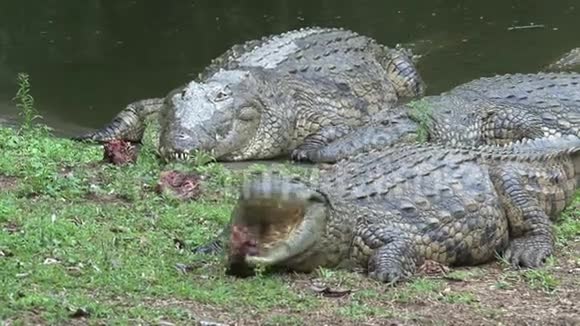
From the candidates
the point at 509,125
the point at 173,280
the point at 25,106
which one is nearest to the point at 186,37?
the point at 25,106

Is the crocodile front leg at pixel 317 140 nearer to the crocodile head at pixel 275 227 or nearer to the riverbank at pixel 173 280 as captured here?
the riverbank at pixel 173 280

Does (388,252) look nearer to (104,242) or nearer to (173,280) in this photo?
(173,280)

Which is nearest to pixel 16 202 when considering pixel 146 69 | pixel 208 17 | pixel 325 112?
pixel 325 112

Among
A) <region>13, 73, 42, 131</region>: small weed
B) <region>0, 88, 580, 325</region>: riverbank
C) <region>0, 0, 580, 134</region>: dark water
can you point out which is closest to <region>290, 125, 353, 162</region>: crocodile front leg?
<region>0, 0, 580, 134</region>: dark water

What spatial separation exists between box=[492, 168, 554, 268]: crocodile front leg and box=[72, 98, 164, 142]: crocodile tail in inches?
178

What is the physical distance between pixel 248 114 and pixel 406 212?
4.02 m

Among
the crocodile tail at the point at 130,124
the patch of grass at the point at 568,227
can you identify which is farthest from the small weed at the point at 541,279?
the crocodile tail at the point at 130,124

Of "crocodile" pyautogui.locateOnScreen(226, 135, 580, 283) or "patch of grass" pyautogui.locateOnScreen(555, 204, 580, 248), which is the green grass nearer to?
"crocodile" pyautogui.locateOnScreen(226, 135, 580, 283)

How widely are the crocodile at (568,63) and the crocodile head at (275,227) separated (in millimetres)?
7389

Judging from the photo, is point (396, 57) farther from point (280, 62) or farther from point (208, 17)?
point (208, 17)

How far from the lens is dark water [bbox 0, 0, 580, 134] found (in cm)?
1252

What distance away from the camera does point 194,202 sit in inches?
290

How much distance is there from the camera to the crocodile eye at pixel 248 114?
33.1 ft

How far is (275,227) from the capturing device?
568 centimetres
